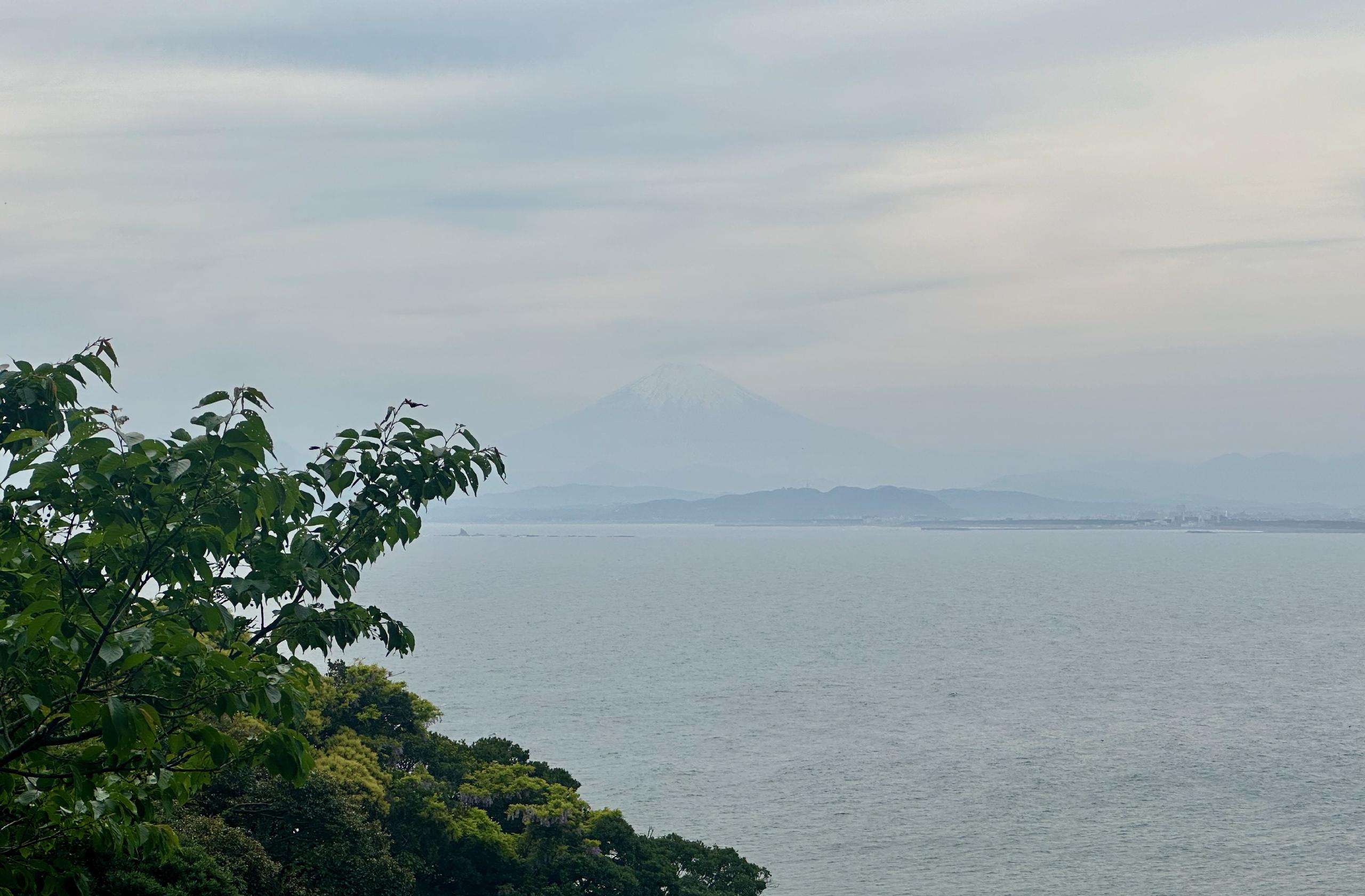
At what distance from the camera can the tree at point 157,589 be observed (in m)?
7.71

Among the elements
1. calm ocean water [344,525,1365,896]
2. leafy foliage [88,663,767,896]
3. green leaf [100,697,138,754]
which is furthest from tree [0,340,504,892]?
calm ocean water [344,525,1365,896]

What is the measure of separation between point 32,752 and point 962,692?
273 ft

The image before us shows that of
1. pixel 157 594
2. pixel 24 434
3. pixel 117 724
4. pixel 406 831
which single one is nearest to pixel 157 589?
pixel 157 594

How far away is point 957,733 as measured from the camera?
232 feet

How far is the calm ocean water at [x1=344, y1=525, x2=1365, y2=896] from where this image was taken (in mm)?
46156

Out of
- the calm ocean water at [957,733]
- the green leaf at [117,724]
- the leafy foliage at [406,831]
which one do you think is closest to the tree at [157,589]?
the green leaf at [117,724]

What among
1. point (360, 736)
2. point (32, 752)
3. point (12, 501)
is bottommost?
point (360, 736)

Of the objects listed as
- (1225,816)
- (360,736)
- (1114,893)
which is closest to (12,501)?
(360,736)

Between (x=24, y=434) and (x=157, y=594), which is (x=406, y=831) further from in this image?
(x=24, y=434)

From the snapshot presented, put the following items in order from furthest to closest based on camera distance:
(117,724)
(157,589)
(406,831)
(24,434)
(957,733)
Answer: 1. (957,733)
2. (406,831)
3. (157,589)
4. (24,434)
5. (117,724)

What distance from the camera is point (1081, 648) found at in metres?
Result: 112

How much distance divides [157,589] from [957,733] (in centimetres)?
6631

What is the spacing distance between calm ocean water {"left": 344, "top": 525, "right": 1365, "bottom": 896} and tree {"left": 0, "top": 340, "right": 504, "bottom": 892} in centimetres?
3581

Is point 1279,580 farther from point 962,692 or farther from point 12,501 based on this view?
point 12,501
